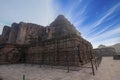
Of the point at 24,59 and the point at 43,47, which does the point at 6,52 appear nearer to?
the point at 24,59

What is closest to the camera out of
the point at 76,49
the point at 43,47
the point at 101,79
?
the point at 101,79

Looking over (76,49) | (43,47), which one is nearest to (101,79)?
(76,49)

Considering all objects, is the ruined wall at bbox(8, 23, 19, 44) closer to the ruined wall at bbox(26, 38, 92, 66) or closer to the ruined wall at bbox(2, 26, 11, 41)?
the ruined wall at bbox(2, 26, 11, 41)

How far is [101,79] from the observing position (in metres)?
4.43

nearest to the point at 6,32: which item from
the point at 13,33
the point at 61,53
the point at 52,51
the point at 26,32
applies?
the point at 13,33

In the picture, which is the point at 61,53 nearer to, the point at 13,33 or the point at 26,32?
the point at 26,32

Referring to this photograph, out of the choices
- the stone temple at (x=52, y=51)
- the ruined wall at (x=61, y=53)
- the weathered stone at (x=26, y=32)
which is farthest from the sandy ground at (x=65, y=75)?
the weathered stone at (x=26, y=32)

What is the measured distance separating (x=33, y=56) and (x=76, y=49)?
969 cm

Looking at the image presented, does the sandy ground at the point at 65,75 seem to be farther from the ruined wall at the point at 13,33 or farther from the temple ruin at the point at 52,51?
the ruined wall at the point at 13,33

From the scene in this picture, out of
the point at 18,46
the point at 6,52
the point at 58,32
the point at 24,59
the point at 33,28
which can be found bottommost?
the point at 24,59

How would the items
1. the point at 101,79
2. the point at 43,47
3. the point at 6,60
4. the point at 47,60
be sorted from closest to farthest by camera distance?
1. the point at 101,79
2. the point at 47,60
3. the point at 43,47
4. the point at 6,60


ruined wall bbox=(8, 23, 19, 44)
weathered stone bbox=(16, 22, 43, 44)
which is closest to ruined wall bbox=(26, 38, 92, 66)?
weathered stone bbox=(16, 22, 43, 44)

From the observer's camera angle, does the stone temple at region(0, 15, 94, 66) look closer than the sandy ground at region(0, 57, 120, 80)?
No

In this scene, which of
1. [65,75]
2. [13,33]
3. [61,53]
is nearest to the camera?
[65,75]
